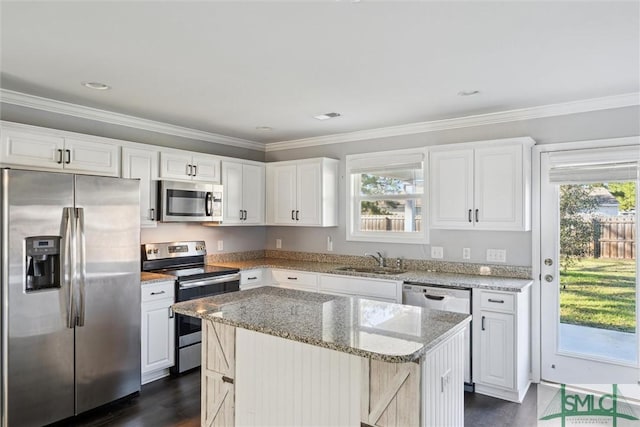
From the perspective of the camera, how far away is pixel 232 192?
4707mm

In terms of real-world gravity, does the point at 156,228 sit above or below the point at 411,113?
below

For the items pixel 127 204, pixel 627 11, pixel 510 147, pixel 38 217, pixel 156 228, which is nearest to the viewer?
pixel 627 11

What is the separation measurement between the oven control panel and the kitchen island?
1.87 metres

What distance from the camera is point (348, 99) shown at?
3.40 m

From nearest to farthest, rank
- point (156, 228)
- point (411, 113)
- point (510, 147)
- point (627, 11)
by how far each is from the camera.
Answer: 1. point (627, 11)
2. point (510, 147)
3. point (411, 113)
4. point (156, 228)

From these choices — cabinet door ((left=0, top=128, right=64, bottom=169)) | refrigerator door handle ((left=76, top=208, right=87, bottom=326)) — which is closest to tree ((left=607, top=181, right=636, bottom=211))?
refrigerator door handle ((left=76, top=208, right=87, bottom=326))

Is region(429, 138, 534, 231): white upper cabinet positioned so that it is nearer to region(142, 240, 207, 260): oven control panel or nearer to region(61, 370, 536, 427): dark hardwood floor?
region(61, 370, 536, 427): dark hardwood floor

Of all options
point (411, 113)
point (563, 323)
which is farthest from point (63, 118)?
point (563, 323)

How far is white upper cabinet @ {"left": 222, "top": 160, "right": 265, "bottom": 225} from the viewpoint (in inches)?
183

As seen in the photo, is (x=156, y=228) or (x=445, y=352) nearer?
(x=445, y=352)

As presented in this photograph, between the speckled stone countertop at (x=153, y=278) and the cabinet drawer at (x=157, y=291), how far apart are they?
31mm

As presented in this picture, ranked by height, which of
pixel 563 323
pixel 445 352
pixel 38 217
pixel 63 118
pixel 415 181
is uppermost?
pixel 63 118

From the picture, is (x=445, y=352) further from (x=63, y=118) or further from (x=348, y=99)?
(x=63, y=118)

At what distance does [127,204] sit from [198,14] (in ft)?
5.87
